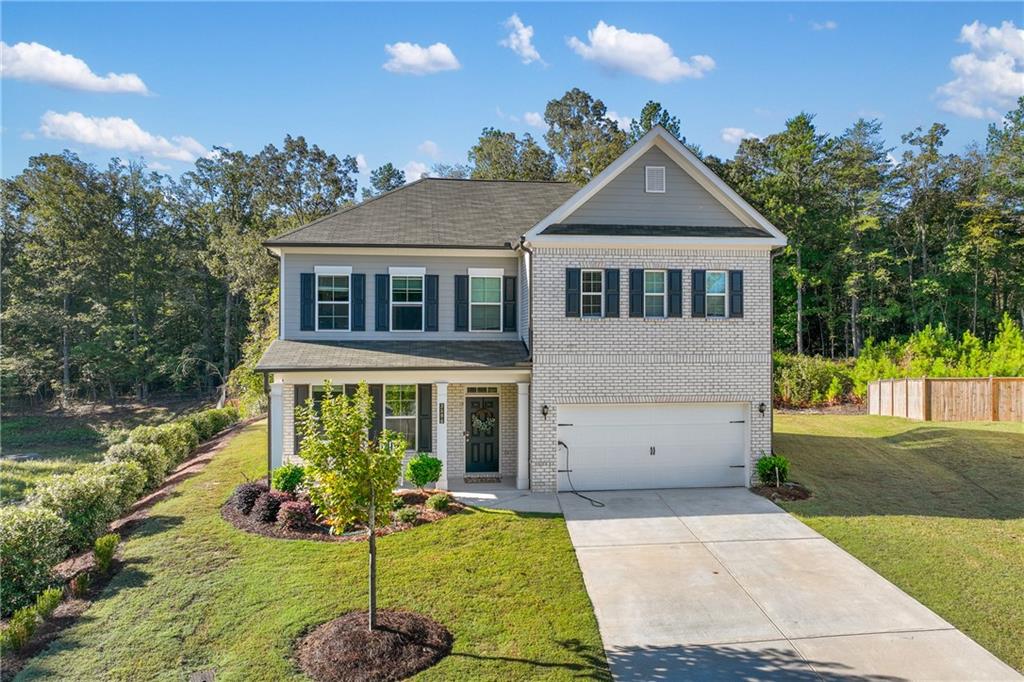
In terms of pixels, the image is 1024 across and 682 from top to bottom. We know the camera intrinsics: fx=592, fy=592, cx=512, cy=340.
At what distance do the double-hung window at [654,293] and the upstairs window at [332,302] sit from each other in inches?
290

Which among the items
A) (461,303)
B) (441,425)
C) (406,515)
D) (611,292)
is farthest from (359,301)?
(611,292)

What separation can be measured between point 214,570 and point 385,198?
36.6 feet

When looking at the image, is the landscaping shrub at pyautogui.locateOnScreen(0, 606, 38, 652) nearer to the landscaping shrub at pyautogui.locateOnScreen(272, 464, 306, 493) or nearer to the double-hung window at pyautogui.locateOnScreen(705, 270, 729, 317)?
the landscaping shrub at pyautogui.locateOnScreen(272, 464, 306, 493)

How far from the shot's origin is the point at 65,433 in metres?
37.8

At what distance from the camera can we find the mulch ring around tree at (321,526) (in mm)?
10680

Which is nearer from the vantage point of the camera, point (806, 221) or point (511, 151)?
point (806, 221)

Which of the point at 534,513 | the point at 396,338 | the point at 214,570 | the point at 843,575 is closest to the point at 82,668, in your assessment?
the point at 214,570

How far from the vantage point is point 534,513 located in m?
11.9

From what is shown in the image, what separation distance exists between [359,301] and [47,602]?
8.63m

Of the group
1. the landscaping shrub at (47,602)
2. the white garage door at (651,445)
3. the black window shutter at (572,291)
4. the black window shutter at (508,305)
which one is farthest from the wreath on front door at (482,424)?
the landscaping shrub at (47,602)

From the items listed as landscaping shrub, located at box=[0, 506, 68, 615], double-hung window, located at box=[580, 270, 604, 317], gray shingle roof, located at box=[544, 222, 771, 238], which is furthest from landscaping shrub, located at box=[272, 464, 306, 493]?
gray shingle roof, located at box=[544, 222, 771, 238]

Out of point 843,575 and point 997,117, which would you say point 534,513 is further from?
point 997,117

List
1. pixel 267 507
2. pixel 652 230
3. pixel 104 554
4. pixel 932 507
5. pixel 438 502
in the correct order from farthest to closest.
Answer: pixel 652 230 < pixel 932 507 < pixel 438 502 < pixel 267 507 < pixel 104 554

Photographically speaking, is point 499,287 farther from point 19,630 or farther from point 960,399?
point 960,399
